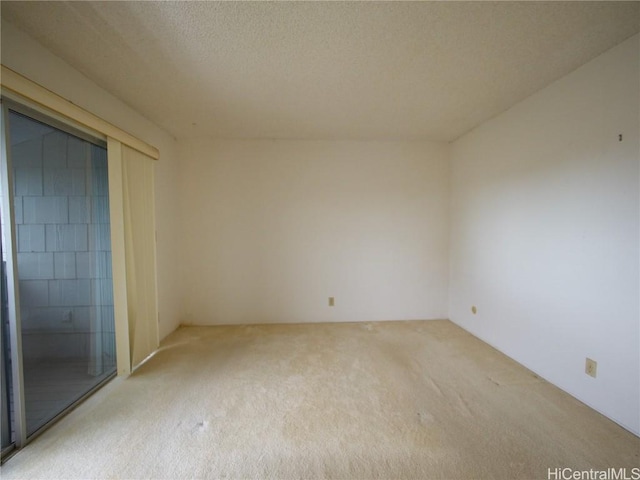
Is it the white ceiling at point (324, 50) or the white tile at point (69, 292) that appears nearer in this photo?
the white ceiling at point (324, 50)

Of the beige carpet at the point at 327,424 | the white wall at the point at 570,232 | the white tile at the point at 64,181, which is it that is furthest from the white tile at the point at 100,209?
the white wall at the point at 570,232

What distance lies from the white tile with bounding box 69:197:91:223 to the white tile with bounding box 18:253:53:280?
0.32 m

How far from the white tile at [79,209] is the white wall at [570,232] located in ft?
12.1

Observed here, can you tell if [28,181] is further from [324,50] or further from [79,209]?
[324,50]

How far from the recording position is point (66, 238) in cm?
177

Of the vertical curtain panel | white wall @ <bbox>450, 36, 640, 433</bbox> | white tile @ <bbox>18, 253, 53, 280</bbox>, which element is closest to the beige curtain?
the vertical curtain panel

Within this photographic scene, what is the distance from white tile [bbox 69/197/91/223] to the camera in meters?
1.82

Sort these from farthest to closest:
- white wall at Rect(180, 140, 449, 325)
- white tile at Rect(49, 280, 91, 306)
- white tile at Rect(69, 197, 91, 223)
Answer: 1. white wall at Rect(180, 140, 449, 325)
2. white tile at Rect(69, 197, 91, 223)
3. white tile at Rect(49, 280, 91, 306)

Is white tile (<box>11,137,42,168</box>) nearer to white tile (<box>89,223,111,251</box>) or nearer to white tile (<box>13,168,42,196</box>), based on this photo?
white tile (<box>13,168,42,196</box>)

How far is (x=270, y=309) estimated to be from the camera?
11.0 ft

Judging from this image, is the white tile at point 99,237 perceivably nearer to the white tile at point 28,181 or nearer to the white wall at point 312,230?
the white tile at point 28,181

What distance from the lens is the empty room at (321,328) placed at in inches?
54.1

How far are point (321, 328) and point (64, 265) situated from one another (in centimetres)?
251

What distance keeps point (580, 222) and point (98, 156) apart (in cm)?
374
